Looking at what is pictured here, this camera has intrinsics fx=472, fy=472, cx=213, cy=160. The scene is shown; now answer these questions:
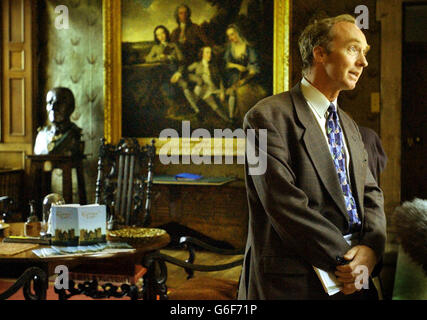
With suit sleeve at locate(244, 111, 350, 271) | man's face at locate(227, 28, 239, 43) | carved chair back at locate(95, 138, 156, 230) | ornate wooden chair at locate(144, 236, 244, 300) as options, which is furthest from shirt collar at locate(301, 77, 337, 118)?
man's face at locate(227, 28, 239, 43)

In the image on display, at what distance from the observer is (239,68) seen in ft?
16.7

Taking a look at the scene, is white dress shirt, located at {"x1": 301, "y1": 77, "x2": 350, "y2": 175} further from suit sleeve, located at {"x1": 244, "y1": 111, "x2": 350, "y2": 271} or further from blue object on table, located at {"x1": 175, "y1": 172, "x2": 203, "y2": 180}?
blue object on table, located at {"x1": 175, "y1": 172, "x2": 203, "y2": 180}

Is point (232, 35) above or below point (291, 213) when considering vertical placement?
above

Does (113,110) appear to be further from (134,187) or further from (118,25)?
(134,187)

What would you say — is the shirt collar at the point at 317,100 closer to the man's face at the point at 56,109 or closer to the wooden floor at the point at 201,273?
the wooden floor at the point at 201,273

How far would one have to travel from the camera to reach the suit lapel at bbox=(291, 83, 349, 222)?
1.45 meters

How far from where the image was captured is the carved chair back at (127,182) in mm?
3150

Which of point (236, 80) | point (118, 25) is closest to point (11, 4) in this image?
point (118, 25)

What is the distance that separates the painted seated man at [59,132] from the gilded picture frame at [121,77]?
1.44 feet

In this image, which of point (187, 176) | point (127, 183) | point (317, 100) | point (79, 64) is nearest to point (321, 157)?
point (317, 100)

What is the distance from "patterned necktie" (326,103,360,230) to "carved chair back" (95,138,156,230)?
1.81m

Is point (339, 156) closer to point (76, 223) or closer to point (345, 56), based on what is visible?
point (345, 56)

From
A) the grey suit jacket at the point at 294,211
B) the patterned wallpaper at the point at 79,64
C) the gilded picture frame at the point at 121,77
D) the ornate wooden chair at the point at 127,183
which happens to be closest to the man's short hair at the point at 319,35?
the grey suit jacket at the point at 294,211

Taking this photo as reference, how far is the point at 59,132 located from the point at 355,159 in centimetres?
409
